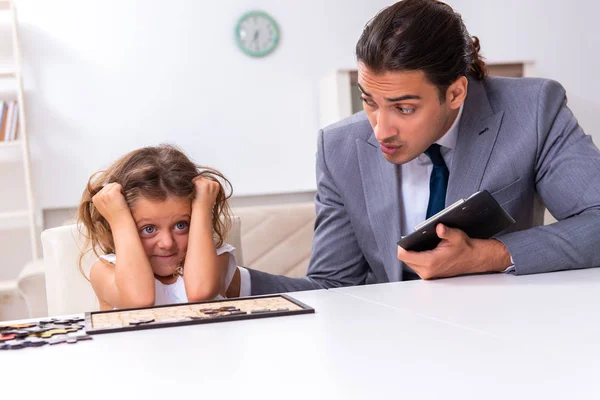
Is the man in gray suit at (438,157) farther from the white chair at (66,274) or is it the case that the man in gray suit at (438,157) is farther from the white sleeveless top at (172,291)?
the white chair at (66,274)

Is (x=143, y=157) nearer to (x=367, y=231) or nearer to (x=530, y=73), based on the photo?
(x=367, y=231)

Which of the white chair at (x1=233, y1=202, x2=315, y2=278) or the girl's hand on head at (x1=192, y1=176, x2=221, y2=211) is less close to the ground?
the girl's hand on head at (x1=192, y1=176, x2=221, y2=211)

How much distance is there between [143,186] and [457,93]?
86 centimetres

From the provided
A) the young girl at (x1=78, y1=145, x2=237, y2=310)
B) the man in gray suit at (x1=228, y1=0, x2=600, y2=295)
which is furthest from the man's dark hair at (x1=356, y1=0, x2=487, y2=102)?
the young girl at (x1=78, y1=145, x2=237, y2=310)

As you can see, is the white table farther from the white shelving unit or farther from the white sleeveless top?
the white shelving unit

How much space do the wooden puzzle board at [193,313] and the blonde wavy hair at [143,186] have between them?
0.43m

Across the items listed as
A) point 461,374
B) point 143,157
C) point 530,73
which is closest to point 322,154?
point 143,157

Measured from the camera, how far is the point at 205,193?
1844 mm

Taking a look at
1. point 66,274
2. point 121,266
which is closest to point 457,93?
point 121,266

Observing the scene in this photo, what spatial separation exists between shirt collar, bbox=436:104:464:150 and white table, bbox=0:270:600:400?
75 cm

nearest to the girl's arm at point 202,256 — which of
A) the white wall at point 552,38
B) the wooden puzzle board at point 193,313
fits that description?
the wooden puzzle board at point 193,313

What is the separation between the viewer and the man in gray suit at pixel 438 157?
6.17 ft

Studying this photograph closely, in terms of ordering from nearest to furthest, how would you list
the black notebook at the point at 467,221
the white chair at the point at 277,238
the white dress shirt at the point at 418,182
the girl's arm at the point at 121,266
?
the black notebook at the point at 467,221
the girl's arm at the point at 121,266
the white dress shirt at the point at 418,182
the white chair at the point at 277,238

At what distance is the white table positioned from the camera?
80 cm
